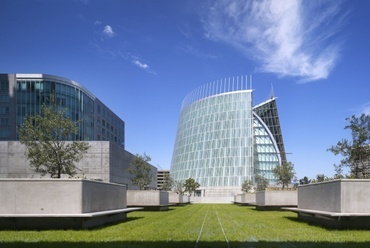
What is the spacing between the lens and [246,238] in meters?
12.8

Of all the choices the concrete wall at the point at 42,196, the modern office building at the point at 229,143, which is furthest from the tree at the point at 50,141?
the modern office building at the point at 229,143

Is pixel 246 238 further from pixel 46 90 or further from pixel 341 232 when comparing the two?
pixel 46 90

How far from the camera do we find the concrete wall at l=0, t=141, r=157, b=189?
46.5m

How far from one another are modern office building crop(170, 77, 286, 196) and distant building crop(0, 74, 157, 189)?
2496 cm

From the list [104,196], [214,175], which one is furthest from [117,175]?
[214,175]

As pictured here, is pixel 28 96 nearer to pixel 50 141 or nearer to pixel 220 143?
pixel 50 141

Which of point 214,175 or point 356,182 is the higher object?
point 356,182

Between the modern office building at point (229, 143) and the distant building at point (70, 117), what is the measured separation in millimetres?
24955

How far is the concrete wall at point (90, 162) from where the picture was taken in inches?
1831

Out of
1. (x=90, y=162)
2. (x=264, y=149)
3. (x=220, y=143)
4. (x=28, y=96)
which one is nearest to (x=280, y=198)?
(x=90, y=162)
